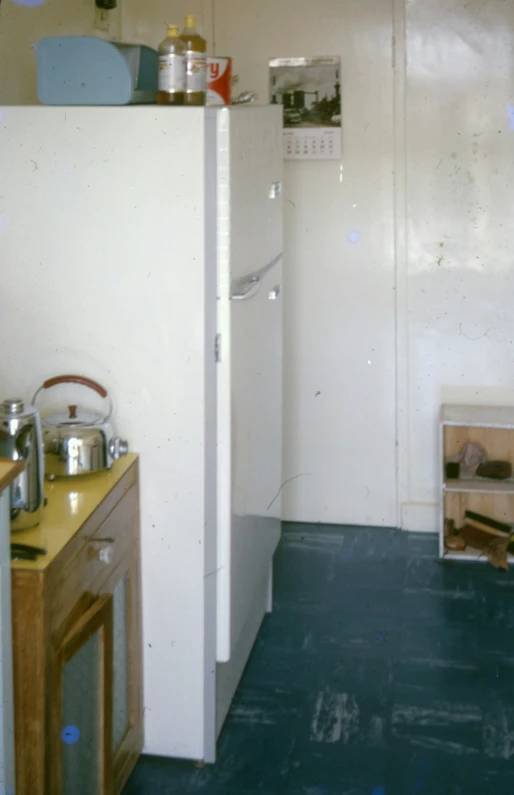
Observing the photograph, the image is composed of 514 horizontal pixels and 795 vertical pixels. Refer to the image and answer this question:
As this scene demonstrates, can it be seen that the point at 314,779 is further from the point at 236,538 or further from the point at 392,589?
the point at 392,589

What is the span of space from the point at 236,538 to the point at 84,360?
62 cm

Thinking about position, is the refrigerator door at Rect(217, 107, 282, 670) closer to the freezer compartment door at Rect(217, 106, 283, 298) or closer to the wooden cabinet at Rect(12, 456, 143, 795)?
the freezer compartment door at Rect(217, 106, 283, 298)

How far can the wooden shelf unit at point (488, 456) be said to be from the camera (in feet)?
12.4

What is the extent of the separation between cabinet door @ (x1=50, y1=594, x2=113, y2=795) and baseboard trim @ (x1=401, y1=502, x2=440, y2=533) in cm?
208

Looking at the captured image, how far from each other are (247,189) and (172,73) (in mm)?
360

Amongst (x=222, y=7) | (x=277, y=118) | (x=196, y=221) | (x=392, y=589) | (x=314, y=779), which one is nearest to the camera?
(x=196, y=221)

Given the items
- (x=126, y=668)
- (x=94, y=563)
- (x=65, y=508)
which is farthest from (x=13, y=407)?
(x=126, y=668)

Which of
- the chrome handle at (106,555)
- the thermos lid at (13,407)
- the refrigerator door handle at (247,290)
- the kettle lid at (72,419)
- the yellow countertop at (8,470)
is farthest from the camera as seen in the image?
the refrigerator door handle at (247,290)

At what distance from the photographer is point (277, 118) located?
121 inches

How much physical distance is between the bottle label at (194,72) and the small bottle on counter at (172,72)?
0.01 m

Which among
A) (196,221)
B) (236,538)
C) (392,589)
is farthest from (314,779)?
(196,221)

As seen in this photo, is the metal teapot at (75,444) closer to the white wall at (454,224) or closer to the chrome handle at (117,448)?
the chrome handle at (117,448)

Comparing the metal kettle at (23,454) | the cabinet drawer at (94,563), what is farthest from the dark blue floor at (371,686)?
the metal kettle at (23,454)

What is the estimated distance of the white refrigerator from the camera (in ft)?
7.57
